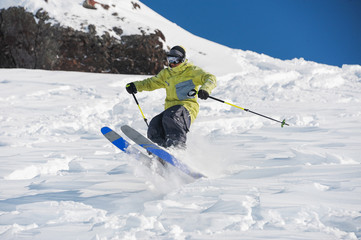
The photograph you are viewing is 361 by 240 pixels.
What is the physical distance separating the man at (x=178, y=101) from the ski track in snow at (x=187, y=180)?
347 mm

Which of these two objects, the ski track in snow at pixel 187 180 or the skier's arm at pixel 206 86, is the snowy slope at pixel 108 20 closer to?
the ski track in snow at pixel 187 180

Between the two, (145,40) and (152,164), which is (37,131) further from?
(145,40)

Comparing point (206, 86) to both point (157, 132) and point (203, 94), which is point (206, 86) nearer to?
point (203, 94)

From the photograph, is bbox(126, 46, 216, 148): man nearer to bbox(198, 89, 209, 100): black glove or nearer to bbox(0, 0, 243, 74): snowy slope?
bbox(198, 89, 209, 100): black glove

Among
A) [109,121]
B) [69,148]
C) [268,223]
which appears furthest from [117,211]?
[109,121]

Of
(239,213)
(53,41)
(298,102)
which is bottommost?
(239,213)

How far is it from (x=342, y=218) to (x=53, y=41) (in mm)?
16439

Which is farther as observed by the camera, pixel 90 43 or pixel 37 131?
pixel 90 43

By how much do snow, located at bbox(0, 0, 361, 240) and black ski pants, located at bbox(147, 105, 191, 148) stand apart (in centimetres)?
22

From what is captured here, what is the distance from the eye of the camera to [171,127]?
4117 mm

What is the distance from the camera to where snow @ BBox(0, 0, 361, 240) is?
2268 mm

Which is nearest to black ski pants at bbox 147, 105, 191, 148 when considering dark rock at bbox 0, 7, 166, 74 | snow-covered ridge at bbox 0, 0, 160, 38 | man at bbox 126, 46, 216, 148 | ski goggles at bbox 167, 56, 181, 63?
man at bbox 126, 46, 216, 148

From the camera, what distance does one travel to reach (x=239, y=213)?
93.7 inches

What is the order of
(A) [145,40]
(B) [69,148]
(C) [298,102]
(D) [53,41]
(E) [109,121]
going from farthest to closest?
(A) [145,40]
(D) [53,41]
(C) [298,102]
(E) [109,121]
(B) [69,148]
